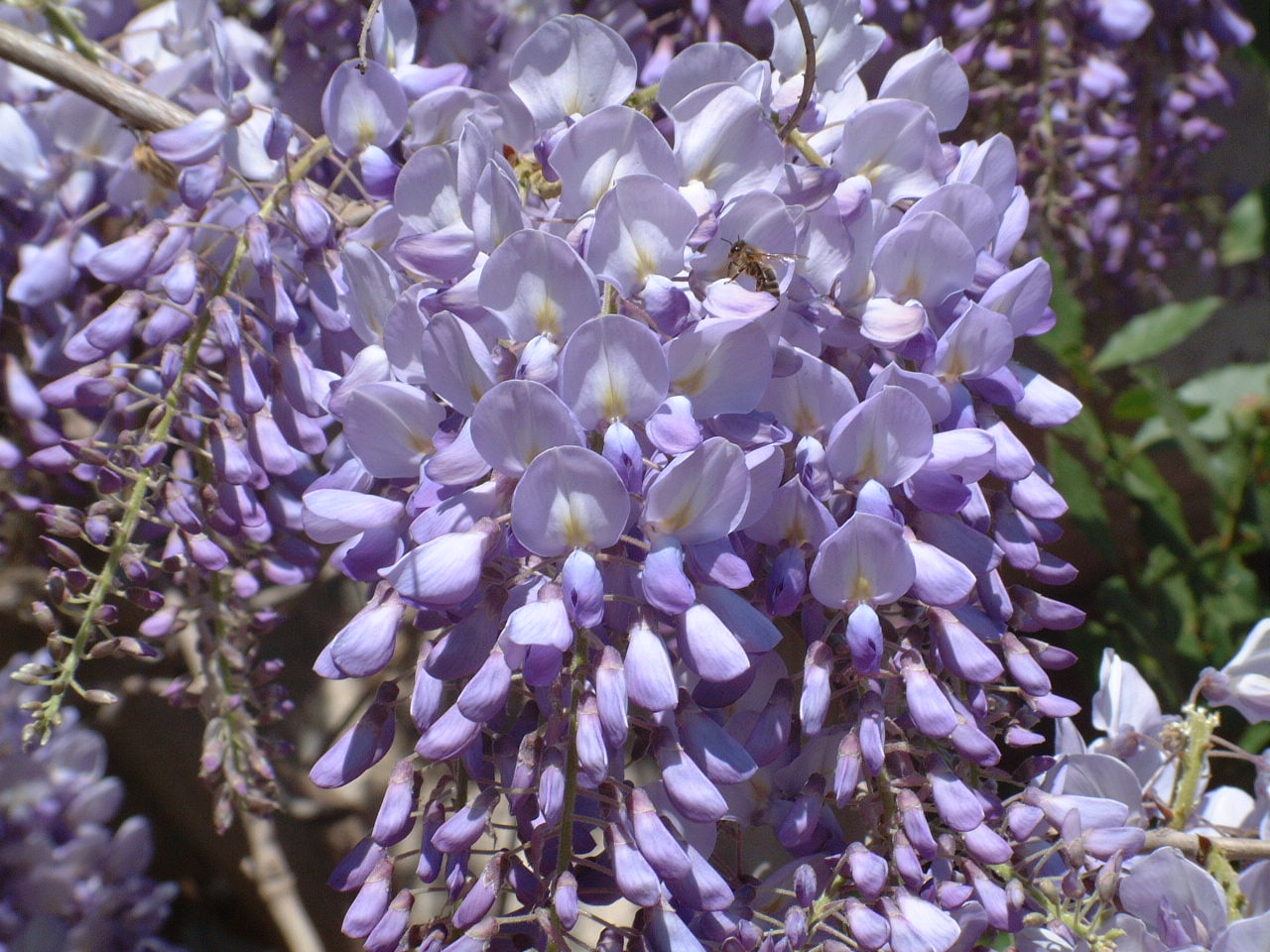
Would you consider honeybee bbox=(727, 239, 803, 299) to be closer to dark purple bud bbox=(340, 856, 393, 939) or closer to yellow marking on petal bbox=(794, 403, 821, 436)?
yellow marking on petal bbox=(794, 403, 821, 436)

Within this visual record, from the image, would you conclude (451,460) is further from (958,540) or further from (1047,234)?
(1047,234)

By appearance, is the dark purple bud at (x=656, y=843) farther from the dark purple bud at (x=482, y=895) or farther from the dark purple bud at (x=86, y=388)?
the dark purple bud at (x=86, y=388)

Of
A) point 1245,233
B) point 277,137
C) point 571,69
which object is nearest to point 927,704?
point 571,69

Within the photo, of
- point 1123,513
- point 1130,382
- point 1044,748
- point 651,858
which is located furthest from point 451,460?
point 1130,382

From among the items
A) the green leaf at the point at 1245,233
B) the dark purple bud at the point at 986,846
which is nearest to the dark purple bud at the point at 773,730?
the dark purple bud at the point at 986,846

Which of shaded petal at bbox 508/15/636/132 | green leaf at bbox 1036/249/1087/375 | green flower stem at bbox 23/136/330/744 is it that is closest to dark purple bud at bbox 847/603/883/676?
shaded petal at bbox 508/15/636/132

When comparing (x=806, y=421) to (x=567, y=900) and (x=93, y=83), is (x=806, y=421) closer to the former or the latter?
(x=567, y=900)
